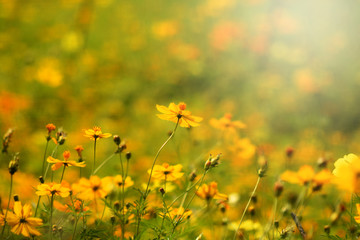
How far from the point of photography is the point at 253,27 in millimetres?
4293

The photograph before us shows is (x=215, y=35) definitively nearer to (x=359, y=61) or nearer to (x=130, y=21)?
(x=130, y=21)

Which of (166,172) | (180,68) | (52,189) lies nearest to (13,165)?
(52,189)

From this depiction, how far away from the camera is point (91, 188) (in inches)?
26.9

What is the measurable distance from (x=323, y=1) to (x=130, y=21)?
2.47 meters

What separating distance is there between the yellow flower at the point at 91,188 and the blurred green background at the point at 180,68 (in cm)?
139

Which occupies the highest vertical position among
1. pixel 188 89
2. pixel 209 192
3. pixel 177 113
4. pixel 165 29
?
pixel 177 113

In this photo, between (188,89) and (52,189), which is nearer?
(52,189)

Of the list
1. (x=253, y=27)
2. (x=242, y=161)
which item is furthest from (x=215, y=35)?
(x=242, y=161)

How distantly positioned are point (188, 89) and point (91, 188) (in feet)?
8.75

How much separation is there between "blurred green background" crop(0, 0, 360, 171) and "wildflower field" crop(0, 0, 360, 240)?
0.01m

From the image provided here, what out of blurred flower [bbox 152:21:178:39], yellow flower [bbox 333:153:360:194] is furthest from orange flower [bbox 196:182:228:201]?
blurred flower [bbox 152:21:178:39]

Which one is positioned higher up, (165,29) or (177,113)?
(177,113)

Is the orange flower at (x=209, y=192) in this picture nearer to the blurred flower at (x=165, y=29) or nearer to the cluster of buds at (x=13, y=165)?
the cluster of buds at (x=13, y=165)

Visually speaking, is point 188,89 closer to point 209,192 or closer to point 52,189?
point 209,192
